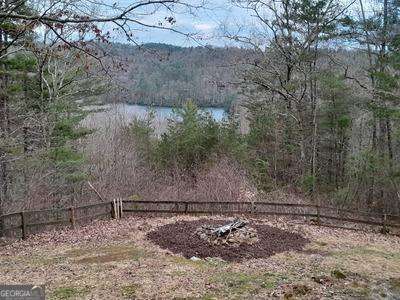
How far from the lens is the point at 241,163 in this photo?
21.5 meters

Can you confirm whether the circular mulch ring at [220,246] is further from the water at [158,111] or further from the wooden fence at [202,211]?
the water at [158,111]

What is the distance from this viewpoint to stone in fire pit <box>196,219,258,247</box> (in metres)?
11.5

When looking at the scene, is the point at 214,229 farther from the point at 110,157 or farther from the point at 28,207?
the point at 110,157

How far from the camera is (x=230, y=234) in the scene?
11695mm

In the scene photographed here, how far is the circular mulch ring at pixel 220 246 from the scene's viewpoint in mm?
10906

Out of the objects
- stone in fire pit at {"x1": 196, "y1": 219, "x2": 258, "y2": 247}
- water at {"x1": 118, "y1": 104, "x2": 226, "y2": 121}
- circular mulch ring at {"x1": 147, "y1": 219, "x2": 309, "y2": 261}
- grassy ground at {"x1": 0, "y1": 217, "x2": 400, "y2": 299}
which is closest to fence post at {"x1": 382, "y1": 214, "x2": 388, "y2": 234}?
grassy ground at {"x1": 0, "y1": 217, "x2": 400, "y2": 299}

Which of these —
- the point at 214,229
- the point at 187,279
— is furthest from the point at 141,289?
the point at 214,229

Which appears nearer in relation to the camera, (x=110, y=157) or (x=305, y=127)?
(x=305, y=127)

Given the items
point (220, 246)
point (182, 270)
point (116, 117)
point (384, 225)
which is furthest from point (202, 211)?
point (116, 117)

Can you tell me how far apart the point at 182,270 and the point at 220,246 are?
1.86 m

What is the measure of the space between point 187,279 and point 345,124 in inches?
581

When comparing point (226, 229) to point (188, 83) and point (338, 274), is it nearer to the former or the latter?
point (338, 274)

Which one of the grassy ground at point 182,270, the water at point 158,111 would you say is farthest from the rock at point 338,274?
the water at point 158,111

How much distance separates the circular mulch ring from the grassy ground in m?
0.31
